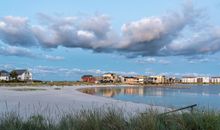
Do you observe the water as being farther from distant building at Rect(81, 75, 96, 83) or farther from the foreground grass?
distant building at Rect(81, 75, 96, 83)

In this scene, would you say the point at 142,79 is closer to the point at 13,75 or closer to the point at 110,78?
the point at 110,78

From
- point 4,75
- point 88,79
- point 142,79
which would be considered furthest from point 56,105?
→ point 142,79

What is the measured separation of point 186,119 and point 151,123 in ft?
3.14

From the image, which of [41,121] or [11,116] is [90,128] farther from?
[11,116]

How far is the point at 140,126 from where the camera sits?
5.88m

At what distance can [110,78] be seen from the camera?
163m

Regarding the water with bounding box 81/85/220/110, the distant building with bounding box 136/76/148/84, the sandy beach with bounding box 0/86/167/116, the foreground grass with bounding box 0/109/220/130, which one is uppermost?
the distant building with bounding box 136/76/148/84

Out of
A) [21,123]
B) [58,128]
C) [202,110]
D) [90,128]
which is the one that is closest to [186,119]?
[202,110]

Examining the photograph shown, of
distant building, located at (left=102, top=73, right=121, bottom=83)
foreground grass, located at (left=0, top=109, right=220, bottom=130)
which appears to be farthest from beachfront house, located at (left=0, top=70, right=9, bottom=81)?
foreground grass, located at (left=0, top=109, right=220, bottom=130)

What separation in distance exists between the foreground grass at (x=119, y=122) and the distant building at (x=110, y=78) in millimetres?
150217

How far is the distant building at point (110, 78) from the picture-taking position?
15962 centimetres

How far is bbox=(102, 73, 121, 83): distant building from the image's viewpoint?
524 ft

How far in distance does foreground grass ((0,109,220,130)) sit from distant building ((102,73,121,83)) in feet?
493

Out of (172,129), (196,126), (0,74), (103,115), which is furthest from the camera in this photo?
(0,74)
